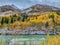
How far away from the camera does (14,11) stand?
533 cm

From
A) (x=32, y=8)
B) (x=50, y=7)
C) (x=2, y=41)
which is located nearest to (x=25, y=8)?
(x=32, y=8)

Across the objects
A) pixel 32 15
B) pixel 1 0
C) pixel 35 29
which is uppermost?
pixel 1 0

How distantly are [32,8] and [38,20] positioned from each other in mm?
710

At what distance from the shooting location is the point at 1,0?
6070 millimetres

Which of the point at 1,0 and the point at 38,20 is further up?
the point at 1,0

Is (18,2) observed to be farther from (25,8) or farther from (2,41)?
(2,41)

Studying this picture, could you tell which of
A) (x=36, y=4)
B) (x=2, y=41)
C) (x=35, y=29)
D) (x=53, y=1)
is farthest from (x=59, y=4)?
(x=2, y=41)

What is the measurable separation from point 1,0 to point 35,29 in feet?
4.46

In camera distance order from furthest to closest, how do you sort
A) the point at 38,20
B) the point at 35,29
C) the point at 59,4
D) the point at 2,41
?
the point at 59,4 → the point at 35,29 → the point at 38,20 → the point at 2,41

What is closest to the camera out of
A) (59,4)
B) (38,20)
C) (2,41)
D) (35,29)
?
(2,41)

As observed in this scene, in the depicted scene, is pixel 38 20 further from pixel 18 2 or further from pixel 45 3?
pixel 18 2

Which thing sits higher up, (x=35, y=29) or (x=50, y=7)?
(x=50, y=7)

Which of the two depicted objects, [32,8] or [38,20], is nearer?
[38,20]

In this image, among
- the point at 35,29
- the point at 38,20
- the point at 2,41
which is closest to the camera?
the point at 2,41
